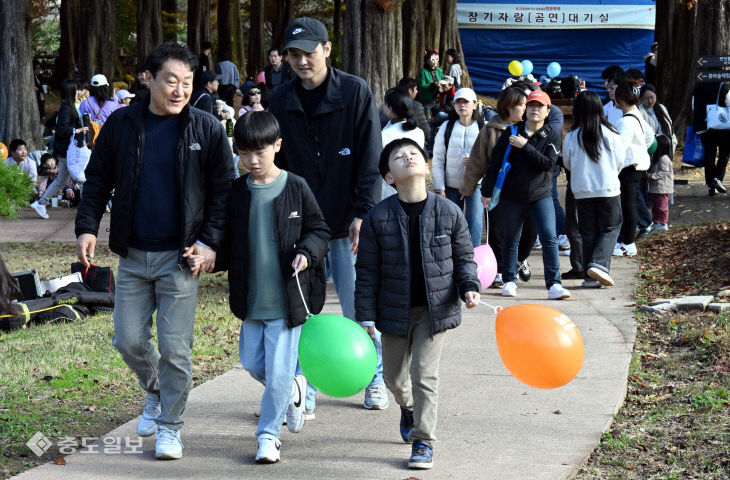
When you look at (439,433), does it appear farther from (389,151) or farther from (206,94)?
(206,94)

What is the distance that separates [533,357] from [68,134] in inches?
494

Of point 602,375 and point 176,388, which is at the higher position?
point 176,388

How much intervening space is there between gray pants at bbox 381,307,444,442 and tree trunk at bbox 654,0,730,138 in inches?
580

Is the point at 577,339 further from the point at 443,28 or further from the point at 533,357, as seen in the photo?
the point at 443,28

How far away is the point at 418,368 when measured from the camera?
16.3 ft

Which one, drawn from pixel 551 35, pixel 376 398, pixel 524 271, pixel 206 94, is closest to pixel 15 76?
pixel 206 94

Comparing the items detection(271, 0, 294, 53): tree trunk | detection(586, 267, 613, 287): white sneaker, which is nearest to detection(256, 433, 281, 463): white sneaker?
detection(586, 267, 613, 287): white sneaker

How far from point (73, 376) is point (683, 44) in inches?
702

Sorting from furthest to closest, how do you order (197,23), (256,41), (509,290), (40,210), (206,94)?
(256,41)
(197,23)
(40,210)
(206,94)
(509,290)

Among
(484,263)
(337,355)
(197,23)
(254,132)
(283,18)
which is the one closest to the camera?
(337,355)

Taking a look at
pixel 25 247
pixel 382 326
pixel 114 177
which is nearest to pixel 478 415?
pixel 382 326

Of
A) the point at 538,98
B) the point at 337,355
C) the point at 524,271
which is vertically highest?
the point at 538,98

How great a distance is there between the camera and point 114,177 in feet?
16.7

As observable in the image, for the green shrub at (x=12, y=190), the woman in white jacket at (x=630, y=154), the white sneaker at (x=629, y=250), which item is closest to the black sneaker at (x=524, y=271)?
the woman in white jacket at (x=630, y=154)
